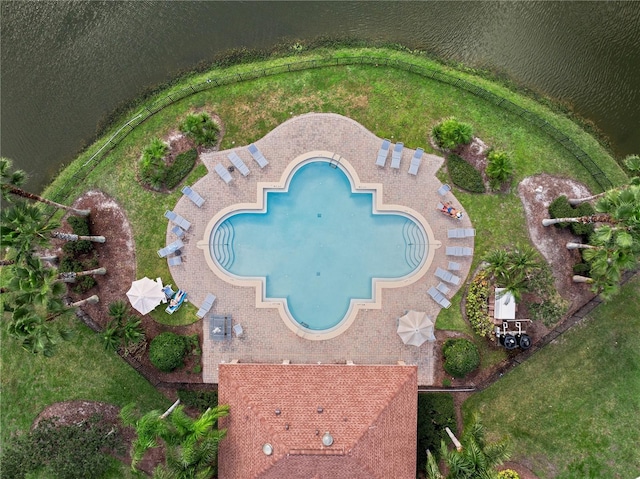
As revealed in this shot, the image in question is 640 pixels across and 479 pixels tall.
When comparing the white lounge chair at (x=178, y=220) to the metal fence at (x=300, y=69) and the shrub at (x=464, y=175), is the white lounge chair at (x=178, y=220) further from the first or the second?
the shrub at (x=464, y=175)

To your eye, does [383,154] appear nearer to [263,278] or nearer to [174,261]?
Result: [263,278]

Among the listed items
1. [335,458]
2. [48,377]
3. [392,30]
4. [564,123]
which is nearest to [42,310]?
[48,377]

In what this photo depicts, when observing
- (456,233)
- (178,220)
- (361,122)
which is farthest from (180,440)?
(361,122)

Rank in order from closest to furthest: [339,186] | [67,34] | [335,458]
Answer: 1. [335,458]
2. [339,186]
3. [67,34]

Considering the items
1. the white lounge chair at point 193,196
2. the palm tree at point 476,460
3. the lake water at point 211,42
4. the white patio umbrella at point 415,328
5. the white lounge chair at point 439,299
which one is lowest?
the palm tree at point 476,460

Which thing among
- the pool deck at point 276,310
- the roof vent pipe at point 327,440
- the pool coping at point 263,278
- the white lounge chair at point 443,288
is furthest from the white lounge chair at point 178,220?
the white lounge chair at point 443,288

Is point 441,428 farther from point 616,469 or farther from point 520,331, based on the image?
point 616,469
